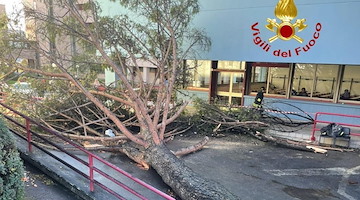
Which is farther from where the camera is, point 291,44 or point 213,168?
point 291,44

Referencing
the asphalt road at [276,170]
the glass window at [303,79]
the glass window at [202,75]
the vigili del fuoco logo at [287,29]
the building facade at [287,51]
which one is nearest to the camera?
the asphalt road at [276,170]

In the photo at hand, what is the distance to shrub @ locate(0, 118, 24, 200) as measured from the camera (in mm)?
2605

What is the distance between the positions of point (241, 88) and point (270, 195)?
7.90 meters

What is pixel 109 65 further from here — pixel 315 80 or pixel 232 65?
pixel 315 80

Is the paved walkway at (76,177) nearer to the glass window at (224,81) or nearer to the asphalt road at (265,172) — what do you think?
the asphalt road at (265,172)

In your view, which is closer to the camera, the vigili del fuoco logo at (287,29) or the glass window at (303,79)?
the vigili del fuoco logo at (287,29)

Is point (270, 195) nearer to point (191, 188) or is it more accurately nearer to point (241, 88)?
point (191, 188)

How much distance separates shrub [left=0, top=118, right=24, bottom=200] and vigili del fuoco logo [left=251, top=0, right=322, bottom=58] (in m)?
9.66

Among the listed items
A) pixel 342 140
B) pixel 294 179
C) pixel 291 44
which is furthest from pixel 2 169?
pixel 291 44

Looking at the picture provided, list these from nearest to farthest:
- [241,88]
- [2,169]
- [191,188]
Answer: [2,169], [191,188], [241,88]

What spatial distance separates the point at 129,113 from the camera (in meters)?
9.33

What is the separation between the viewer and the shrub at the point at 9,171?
2.61 meters

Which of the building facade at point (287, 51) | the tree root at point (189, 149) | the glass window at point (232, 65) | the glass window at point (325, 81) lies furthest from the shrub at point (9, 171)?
the glass window at point (325, 81)

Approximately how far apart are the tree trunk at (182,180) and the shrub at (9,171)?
2643mm
